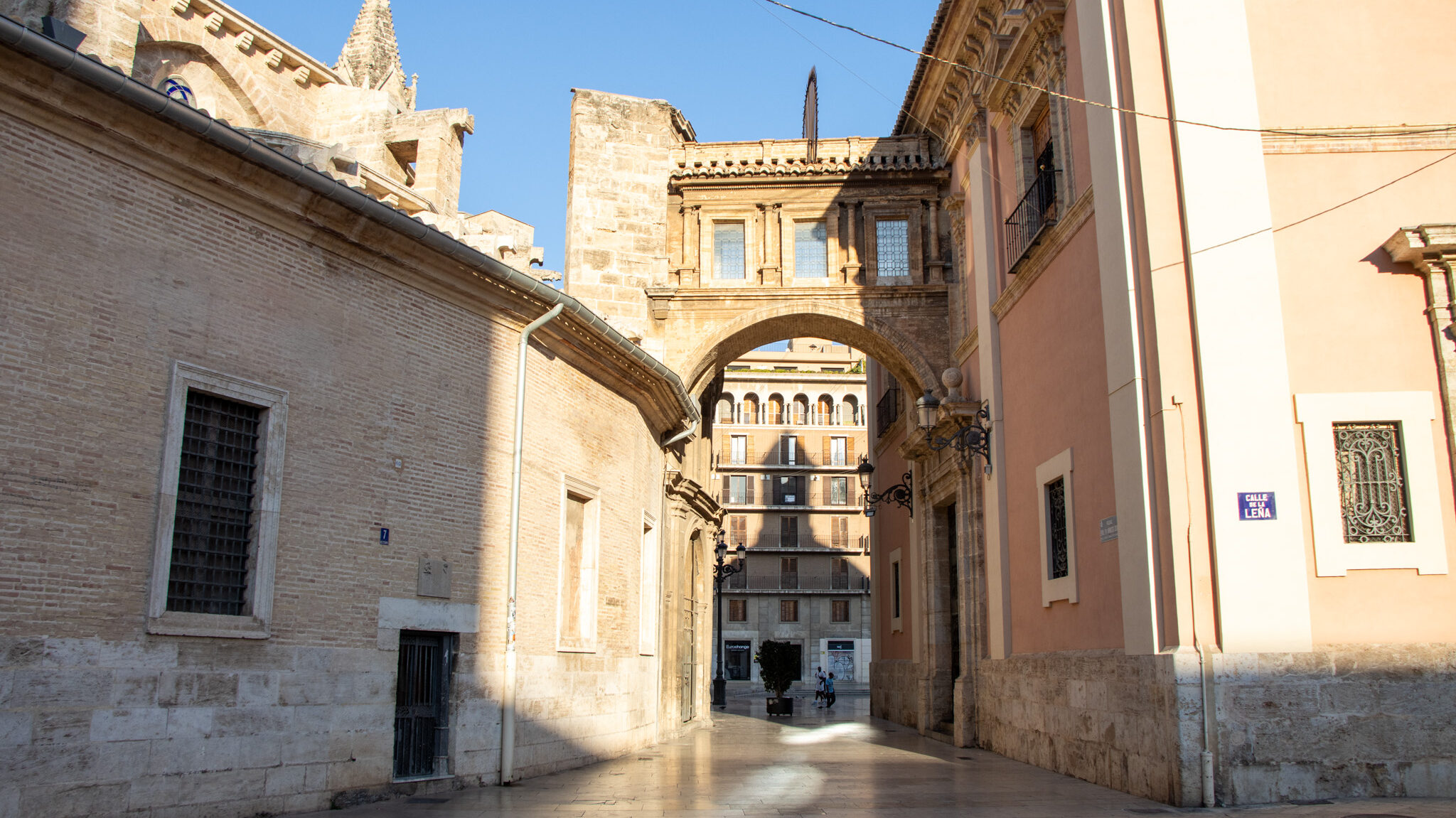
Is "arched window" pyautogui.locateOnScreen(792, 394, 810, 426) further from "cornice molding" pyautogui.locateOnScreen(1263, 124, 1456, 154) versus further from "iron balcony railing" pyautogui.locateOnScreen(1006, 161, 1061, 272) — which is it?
"cornice molding" pyautogui.locateOnScreen(1263, 124, 1456, 154)

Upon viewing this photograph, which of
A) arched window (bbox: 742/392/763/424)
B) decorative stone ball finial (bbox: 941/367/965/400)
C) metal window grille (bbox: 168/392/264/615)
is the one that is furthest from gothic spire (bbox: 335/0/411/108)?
metal window grille (bbox: 168/392/264/615)

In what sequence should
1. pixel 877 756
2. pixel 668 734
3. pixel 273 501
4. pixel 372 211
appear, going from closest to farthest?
pixel 273 501 < pixel 372 211 < pixel 877 756 < pixel 668 734

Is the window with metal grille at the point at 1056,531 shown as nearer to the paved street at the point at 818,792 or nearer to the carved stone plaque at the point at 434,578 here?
the paved street at the point at 818,792

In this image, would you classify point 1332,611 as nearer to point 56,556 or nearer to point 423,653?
point 423,653

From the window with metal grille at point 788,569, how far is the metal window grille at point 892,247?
35182 millimetres

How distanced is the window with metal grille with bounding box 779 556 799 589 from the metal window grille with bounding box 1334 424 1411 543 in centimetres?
4548

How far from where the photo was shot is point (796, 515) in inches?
2128

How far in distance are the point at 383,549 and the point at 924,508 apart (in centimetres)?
1255

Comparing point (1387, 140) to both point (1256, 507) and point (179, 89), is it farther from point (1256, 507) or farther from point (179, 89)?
point (179, 89)

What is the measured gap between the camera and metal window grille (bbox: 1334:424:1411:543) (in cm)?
855

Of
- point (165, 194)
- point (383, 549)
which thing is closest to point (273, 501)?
point (383, 549)

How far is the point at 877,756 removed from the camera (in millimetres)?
13633

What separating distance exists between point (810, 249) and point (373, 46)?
26534 millimetres

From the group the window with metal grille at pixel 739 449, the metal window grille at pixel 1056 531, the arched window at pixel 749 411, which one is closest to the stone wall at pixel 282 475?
the metal window grille at pixel 1056 531
